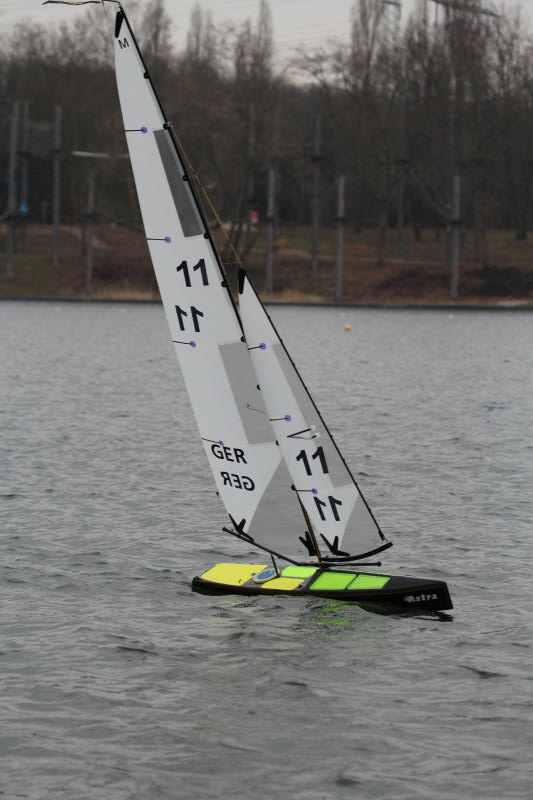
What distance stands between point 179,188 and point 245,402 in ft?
7.47

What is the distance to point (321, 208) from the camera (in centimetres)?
10456

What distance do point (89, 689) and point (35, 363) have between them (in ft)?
118

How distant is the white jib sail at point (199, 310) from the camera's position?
41.6 ft

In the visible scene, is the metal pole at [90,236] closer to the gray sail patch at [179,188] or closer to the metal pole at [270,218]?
the metal pole at [270,218]

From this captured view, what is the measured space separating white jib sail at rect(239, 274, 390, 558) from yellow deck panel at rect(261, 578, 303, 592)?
49 centimetres

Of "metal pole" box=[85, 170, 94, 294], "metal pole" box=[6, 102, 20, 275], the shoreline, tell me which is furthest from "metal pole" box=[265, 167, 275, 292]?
"metal pole" box=[6, 102, 20, 275]

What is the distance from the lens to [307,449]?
1298 cm

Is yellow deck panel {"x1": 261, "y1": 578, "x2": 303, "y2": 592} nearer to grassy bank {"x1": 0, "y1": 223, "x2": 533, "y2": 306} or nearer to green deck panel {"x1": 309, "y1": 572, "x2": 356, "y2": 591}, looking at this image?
green deck panel {"x1": 309, "y1": 572, "x2": 356, "y2": 591}

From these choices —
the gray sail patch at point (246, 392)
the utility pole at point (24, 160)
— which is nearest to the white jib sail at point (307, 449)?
the gray sail patch at point (246, 392)

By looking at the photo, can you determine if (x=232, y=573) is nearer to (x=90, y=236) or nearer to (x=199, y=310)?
(x=199, y=310)

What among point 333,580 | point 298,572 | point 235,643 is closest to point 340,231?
point 298,572

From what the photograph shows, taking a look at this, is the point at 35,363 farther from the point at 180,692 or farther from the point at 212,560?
the point at 180,692

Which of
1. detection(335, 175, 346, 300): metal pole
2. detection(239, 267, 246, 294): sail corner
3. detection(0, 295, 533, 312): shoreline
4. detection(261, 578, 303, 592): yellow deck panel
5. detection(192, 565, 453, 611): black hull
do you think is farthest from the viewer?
detection(0, 295, 533, 312): shoreline

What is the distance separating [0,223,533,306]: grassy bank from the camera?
84062 mm
